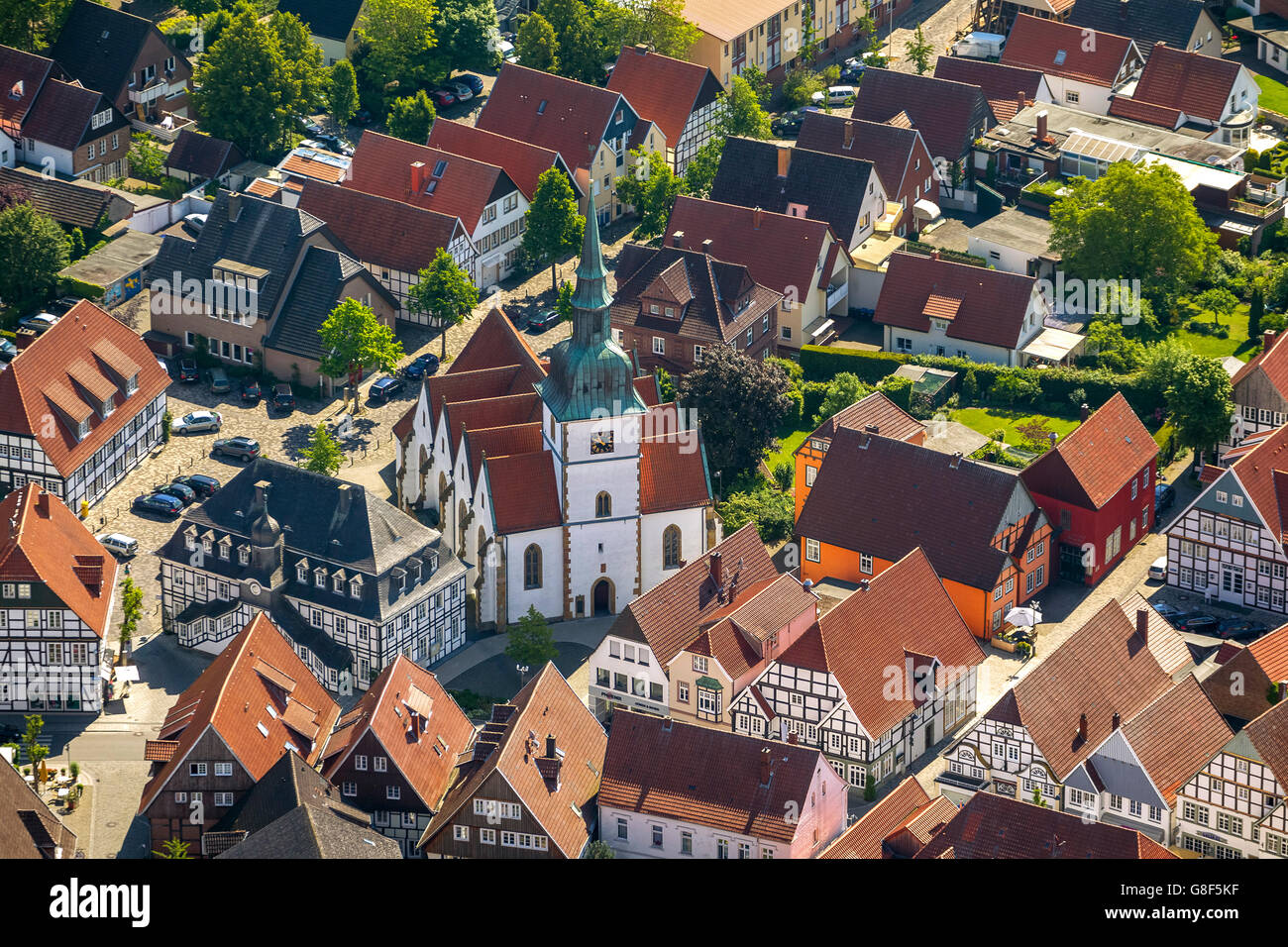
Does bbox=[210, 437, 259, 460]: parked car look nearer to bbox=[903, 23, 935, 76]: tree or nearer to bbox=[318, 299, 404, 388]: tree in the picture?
bbox=[318, 299, 404, 388]: tree

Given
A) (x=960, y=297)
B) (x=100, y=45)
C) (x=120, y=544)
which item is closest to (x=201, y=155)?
→ (x=100, y=45)

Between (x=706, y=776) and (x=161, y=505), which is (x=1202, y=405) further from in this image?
(x=161, y=505)

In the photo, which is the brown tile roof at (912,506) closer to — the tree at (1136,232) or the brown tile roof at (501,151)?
the tree at (1136,232)

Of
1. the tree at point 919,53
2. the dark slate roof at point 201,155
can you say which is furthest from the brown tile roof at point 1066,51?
the dark slate roof at point 201,155

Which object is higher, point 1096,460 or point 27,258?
point 1096,460

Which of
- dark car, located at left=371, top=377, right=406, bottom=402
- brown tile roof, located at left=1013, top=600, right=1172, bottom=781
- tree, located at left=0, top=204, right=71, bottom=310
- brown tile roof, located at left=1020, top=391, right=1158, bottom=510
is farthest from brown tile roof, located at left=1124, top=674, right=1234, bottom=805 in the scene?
tree, located at left=0, top=204, right=71, bottom=310
